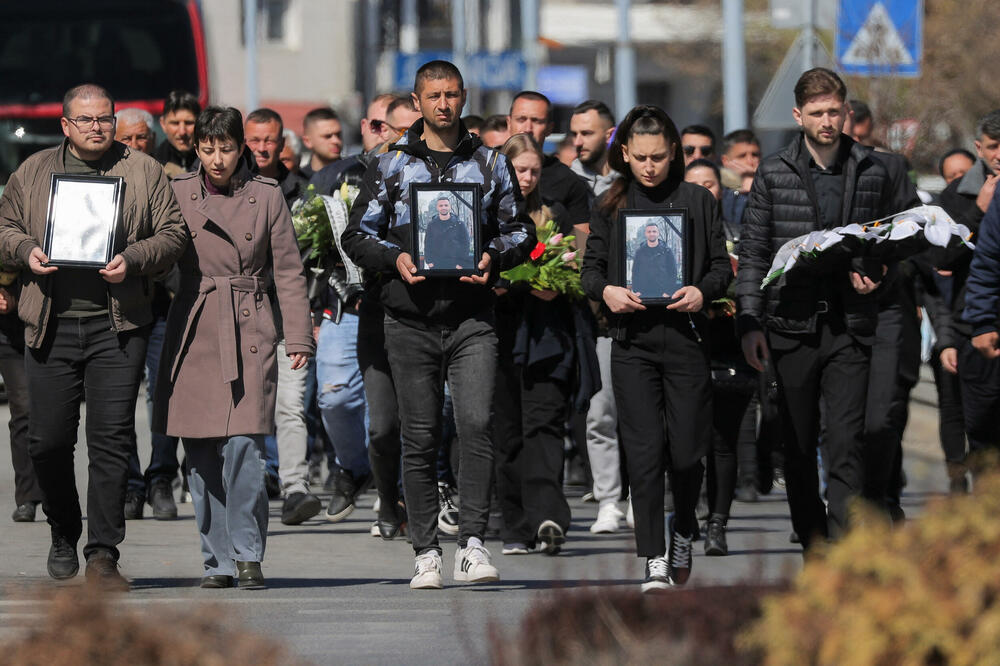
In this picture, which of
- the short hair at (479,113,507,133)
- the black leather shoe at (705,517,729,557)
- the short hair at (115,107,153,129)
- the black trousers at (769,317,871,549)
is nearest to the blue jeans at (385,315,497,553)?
the black trousers at (769,317,871,549)

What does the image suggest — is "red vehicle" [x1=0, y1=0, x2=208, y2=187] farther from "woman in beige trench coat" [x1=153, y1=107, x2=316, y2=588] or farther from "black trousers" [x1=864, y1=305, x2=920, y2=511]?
"black trousers" [x1=864, y1=305, x2=920, y2=511]

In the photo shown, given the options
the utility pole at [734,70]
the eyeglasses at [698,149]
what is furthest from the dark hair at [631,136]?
the utility pole at [734,70]

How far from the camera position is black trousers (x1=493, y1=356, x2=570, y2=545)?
958 centimetres

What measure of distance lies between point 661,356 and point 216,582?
80.1 inches

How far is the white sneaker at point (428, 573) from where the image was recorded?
7883 millimetres

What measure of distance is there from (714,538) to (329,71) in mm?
47170

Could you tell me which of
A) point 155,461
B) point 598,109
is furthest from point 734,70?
point 155,461

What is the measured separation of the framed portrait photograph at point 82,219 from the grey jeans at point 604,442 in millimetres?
3935

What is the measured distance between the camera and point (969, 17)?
31.8 m

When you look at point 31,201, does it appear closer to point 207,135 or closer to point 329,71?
point 207,135

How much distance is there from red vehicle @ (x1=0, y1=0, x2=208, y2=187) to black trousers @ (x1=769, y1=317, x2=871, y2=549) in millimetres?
13740

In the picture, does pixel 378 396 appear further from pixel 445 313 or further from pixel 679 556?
pixel 679 556

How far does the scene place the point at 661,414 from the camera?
7.91 m

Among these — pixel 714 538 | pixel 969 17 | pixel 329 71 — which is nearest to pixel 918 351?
pixel 714 538
